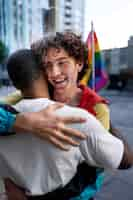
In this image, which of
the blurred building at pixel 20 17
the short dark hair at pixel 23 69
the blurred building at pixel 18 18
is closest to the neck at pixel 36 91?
the short dark hair at pixel 23 69

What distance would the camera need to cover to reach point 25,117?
78 cm

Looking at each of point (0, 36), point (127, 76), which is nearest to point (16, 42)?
point (0, 36)

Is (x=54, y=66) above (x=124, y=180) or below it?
above

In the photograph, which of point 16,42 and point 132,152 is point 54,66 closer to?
point 132,152

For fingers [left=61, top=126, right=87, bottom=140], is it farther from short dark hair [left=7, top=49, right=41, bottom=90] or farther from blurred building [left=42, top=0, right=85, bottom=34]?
blurred building [left=42, top=0, right=85, bottom=34]

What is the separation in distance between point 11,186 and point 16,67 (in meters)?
A: 0.42

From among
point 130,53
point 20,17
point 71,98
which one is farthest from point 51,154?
point 20,17

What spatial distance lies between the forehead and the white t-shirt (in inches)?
7.3

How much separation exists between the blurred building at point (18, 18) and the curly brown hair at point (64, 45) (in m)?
39.5

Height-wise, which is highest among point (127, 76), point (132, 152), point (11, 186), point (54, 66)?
point (54, 66)

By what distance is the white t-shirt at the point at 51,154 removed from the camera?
2.50 ft

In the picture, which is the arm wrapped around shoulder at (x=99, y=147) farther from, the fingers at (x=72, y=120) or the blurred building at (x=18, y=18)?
the blurred building at (x=18, y=18)

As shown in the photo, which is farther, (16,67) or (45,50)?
(45,50)

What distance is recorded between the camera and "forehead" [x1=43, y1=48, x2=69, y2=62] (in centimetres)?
93
